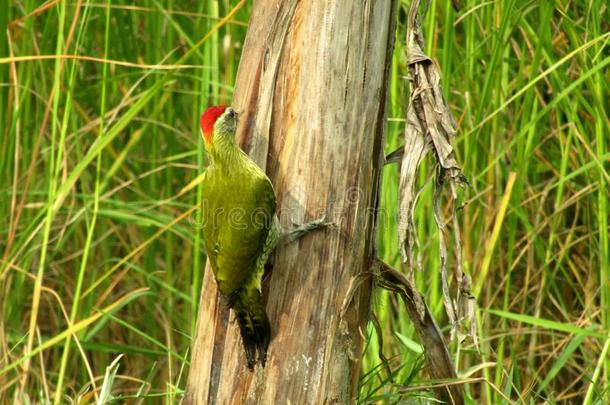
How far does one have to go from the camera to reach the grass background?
12.1 ft

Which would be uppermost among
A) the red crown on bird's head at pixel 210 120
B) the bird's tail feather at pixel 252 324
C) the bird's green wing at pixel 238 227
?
the red crown on bird's head at pixel 210 120

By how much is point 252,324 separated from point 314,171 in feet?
1.55

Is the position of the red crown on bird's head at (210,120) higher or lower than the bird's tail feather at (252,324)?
higher

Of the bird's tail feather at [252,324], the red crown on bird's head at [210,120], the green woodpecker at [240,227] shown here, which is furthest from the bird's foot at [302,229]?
the red crown on bird's head at [210,120]

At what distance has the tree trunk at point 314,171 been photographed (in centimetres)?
268

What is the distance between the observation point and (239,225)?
303 cm

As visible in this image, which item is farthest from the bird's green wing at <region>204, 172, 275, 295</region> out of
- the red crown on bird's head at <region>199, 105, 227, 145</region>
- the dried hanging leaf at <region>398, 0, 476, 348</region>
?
the dried hanging leaf at <region>398, 0, 476, 348</region>

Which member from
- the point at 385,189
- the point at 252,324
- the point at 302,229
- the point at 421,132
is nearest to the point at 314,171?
the point at 302,229

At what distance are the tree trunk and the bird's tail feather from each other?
30 mm

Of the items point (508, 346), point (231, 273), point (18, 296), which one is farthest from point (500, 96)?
point (18, 296)

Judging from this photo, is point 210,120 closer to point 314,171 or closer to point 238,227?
point 238,227

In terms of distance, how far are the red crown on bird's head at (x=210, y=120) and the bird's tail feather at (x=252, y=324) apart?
611 millimetres

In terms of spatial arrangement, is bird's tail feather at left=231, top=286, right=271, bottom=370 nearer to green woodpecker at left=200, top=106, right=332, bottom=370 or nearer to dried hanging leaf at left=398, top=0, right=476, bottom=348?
green woodpecker at left=200, top=106, right=332, bottom=370

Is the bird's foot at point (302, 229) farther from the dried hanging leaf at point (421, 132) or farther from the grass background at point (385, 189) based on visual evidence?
the grass background at point (385, 189)
